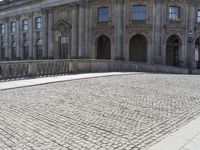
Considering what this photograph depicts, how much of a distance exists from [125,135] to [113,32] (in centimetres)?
3098

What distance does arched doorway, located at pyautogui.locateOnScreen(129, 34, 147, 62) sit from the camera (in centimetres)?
3606

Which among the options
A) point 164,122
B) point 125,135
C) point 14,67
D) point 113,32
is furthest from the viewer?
point 113,32

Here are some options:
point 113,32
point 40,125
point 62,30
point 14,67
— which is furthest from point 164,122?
point 62,30

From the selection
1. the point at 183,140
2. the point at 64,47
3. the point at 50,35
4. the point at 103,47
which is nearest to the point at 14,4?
the point at 50,35

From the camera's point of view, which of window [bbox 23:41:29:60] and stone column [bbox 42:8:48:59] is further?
window [bbox 23:41:29:60]

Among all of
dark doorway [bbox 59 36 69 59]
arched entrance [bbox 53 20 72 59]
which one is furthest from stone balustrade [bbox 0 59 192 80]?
dark doorway [bbox 59 36 69 59]

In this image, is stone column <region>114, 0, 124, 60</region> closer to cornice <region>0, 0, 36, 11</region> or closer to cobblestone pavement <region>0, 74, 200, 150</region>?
cornice <region>0, 0, 36, 11</region>

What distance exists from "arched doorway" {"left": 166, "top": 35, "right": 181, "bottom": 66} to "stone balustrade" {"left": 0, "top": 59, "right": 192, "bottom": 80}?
1131cm

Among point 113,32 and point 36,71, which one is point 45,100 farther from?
point 113,32

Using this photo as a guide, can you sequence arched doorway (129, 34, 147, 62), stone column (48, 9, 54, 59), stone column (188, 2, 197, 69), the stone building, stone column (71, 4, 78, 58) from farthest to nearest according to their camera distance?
stone column (48, 9, 54, 59)
stone column (71, 4, 78, 58)
arched doorway (129, 34, 147, 62)
stone column (188, 2, 197, 69)
the stone building

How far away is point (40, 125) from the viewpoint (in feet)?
20.6

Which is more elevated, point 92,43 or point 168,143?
point 92,43

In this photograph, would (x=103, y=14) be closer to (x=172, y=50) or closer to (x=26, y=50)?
(x=172, y=50)

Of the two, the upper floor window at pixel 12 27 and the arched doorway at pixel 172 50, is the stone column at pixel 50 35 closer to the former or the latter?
the upper floor window at pixel 12 27
